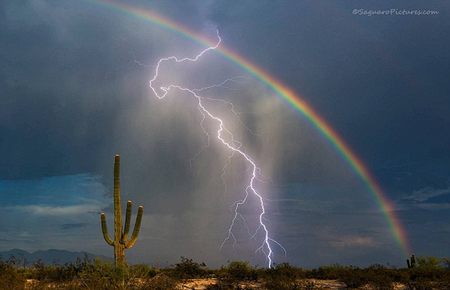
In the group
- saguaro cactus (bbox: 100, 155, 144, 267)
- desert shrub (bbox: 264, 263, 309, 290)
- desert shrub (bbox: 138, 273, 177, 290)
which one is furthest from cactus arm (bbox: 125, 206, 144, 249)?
desert shrub (bbox: 264, 263, 309, 290)

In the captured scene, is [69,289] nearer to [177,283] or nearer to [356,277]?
[177,283]

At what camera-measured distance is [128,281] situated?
1728 cm

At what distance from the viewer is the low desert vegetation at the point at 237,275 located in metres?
17.8

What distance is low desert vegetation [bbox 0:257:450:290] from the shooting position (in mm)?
17750

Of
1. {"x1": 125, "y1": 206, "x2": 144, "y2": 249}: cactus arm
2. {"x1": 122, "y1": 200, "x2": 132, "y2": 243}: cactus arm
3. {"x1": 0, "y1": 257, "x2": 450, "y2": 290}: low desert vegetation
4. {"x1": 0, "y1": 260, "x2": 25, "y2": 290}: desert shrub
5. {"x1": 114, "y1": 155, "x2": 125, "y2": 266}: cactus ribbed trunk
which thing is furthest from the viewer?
{"x1": 125, "y1": 206, "x2": 144, "y2": 249}: cactus arm

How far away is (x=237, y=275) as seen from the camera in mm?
20312

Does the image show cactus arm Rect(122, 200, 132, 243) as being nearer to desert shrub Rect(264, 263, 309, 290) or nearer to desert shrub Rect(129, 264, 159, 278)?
desert shrub Rect(129, 264, 159, 278)

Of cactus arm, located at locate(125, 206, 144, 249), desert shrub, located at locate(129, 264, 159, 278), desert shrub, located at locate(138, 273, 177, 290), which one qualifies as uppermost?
cactus arm, located at locate(125, 206, 144, 249)

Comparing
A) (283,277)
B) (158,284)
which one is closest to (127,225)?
(158,284)

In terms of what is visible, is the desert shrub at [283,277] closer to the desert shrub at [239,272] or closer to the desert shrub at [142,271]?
the desert shrub at [239,272]

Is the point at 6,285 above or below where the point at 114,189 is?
below

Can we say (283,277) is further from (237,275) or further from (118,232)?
(118,232)

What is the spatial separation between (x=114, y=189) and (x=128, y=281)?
16.6 feet

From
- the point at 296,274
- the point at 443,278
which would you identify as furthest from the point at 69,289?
the point at 443,278
